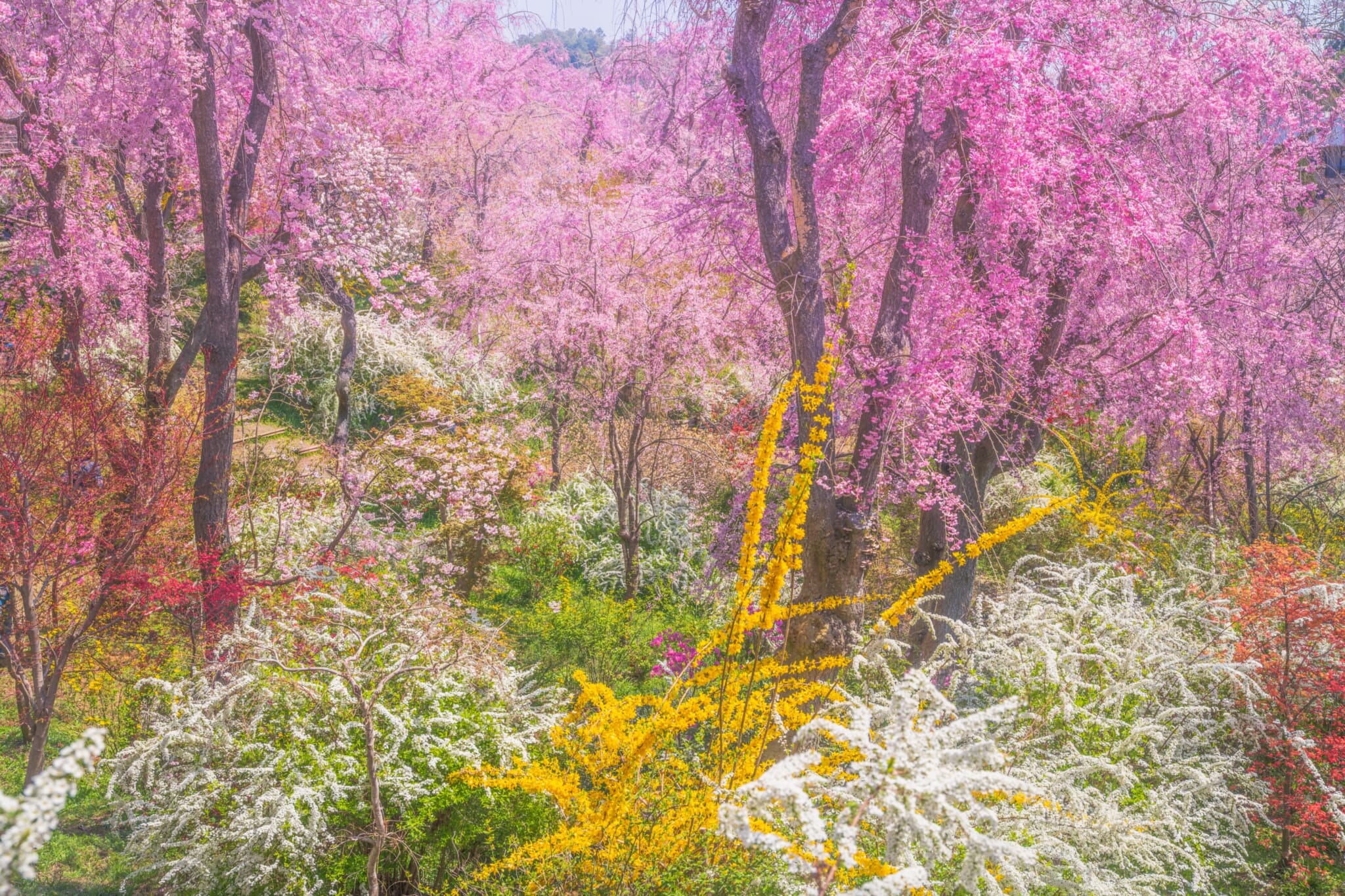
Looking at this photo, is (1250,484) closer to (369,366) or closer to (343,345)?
(343,345)

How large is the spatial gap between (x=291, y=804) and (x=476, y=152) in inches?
557

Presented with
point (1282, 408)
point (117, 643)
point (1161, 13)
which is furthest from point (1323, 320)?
point (117, 643)

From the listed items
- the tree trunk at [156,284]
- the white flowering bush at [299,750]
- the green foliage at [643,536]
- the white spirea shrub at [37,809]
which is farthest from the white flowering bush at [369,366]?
the white spirea shrub at [37,809]

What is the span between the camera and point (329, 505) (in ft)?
28.2

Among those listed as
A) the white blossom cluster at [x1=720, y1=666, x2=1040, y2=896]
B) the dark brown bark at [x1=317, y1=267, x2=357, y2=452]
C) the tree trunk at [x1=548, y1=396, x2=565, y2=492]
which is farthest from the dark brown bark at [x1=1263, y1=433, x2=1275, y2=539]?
the dark brown bark at [x1=317, y1=267, x2=357, y2=452]

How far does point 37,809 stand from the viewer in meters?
1.01

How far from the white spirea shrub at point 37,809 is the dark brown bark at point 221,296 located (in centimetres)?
427

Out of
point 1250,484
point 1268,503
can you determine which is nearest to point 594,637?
point 1250,484

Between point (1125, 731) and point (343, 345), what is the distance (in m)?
7.95

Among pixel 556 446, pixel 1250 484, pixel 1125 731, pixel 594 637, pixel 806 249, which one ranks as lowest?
pixel 594 637

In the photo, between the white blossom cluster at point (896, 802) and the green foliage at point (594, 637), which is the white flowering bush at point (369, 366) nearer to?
the green foliage at point (594, 637)

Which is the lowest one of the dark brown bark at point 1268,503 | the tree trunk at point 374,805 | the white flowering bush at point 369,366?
the tree trunk at point 374,805

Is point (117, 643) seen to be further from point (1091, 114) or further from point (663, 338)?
point (1091, 114)

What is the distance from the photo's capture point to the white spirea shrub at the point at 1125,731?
3.18 metres
